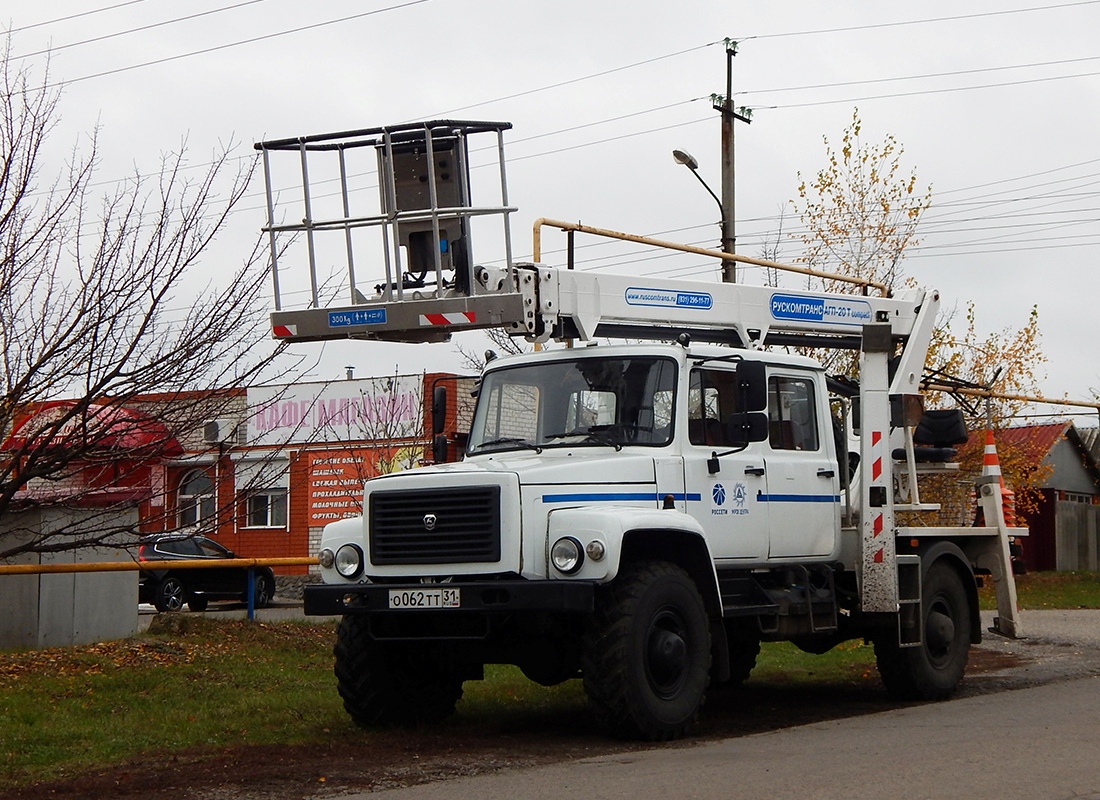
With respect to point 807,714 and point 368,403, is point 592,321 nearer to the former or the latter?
point 807,714

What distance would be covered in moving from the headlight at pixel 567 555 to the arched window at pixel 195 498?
2.64 m

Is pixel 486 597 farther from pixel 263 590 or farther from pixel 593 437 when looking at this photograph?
pixel 263 590

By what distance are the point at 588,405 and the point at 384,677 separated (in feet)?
7.96

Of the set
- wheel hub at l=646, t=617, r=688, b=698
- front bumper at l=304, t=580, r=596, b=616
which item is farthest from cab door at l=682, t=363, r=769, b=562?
front bumper at l=304, t=580, r=596, b=616

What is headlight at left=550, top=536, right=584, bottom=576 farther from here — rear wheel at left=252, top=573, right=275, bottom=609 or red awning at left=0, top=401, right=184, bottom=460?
rear wheel at left=252, top=573, right=275, bottom=609

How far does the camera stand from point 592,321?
11.2 meters

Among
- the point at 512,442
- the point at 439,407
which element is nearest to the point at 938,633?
the point at 512,442

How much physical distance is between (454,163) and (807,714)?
17.1 feet

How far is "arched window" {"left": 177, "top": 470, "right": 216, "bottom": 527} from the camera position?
1105 centimetres

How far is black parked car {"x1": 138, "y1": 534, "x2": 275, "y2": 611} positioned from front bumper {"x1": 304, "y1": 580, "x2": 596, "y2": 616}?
1347 centimetres

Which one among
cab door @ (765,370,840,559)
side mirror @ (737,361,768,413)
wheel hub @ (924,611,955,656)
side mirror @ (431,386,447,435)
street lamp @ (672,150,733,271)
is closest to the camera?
side mirror @ (737,361,768,413)


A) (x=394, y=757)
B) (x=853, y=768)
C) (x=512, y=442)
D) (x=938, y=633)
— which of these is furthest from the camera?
(x=938, y=633)

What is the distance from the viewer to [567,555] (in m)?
9.62

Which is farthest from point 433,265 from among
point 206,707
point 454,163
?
point 206,707
